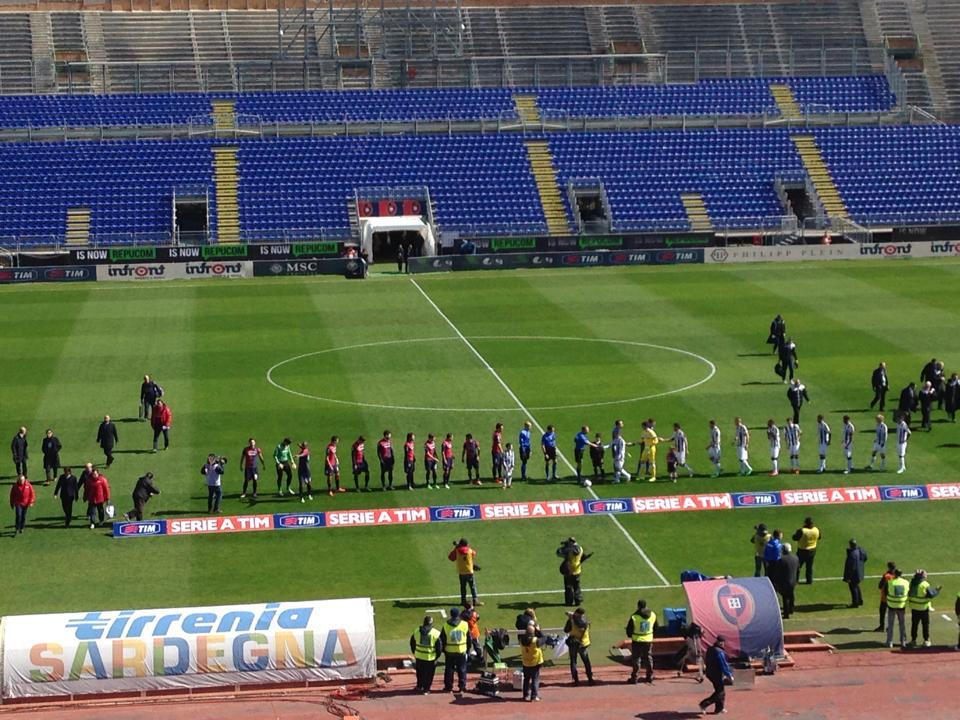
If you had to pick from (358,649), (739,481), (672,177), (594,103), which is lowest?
(358,649)

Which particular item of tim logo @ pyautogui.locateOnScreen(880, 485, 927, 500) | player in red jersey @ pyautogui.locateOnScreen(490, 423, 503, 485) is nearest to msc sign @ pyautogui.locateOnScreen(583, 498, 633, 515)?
player in red jersey @ pyautogui.locateOnScreen(490, 423, 503, 485)

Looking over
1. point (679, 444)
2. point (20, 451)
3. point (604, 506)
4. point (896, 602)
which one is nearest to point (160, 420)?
point (20, 451)

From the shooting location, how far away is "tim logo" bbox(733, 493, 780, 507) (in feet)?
117

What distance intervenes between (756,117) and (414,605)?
62.6 meters

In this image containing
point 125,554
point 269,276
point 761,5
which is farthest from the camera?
point 761,5

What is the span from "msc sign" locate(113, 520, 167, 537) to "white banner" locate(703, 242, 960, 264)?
41986mm

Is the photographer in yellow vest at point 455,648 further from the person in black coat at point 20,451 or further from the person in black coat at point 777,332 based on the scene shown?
the person in black coat at point 777,332

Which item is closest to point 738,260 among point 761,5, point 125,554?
point 761,5

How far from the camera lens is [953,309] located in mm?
58094

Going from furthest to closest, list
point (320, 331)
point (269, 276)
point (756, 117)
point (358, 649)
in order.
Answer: point (756, 117)
point (269, 276)
point (320, 331)
point (358, 649)

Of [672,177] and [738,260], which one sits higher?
[672,177]

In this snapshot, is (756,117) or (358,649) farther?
(756,117)

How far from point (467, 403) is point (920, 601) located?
19.3 m

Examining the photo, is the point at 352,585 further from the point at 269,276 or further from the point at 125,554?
the point at 269,276
